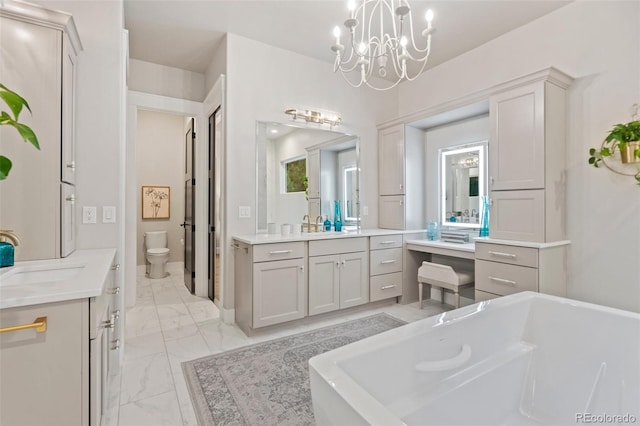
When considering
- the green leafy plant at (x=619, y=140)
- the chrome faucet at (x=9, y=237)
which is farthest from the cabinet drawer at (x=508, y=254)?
the chrome faucet at (x=9, y=237)

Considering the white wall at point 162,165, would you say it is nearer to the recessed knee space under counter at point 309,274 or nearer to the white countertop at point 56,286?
the recessed knee space under counter at point 309,274

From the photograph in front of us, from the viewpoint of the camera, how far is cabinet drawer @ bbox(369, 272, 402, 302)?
3.49 m

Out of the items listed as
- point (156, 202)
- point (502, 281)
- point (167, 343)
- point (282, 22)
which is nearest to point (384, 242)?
point (502, 281)

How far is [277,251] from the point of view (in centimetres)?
286

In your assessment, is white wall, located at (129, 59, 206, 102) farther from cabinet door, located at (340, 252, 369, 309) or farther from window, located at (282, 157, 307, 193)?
cabinet door, located at (340, 252, 369, 309)

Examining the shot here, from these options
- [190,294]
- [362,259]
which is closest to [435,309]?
[362,259]

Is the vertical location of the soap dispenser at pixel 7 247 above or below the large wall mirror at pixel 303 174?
below

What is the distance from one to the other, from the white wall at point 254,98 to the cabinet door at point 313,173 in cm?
51

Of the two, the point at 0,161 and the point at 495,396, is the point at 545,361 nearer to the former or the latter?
the point at 495,396

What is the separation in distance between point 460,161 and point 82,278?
3.68m

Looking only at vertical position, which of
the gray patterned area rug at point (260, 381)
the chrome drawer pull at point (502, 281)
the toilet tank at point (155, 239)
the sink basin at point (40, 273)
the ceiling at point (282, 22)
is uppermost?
the ceiling at point (282, 22)

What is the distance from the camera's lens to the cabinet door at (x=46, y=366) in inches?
40.5

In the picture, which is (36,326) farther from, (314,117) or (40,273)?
A: (314,117)

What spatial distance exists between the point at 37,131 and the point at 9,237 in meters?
0.60
